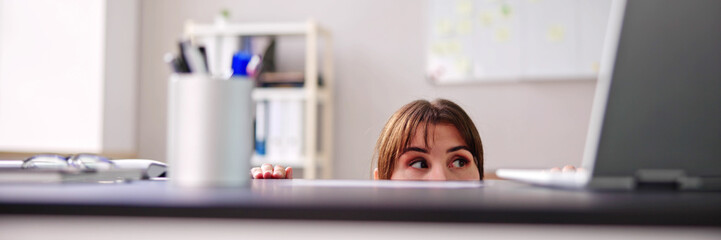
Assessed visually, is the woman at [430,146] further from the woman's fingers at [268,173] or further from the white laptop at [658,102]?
the white laptop at [658,102]

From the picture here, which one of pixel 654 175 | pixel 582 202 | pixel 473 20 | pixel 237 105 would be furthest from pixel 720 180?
pixel 473 20

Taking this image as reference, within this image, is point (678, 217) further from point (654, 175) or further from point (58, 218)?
point (58, 218)

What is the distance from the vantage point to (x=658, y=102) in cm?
60

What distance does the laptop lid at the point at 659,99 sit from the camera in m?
0.58

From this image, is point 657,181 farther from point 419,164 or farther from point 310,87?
point 310,87

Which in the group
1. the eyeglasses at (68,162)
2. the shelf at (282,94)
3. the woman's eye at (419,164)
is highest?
the shelf at (282,94)

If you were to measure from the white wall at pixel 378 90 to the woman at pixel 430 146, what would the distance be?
1.63 meters

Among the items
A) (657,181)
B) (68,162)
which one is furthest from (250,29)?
(657,181)

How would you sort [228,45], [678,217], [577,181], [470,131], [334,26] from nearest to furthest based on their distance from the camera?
[678,217], [577,181], [470,131], [228,45], [334,26]

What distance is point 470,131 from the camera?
1.46 meters

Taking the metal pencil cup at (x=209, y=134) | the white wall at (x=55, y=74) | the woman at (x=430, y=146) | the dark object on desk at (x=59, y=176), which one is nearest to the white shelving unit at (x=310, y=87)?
the white wall at (x=55, y=74)

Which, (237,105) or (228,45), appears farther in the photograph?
(228,45)

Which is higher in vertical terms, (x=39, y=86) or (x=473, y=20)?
(x=473, y=20)

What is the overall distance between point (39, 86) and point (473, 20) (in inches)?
80.5
